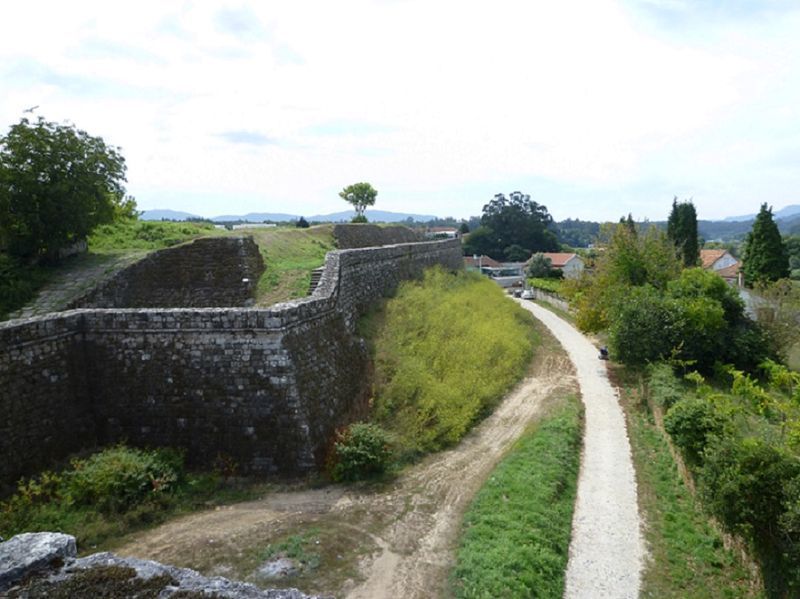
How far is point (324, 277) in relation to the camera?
49.2ft

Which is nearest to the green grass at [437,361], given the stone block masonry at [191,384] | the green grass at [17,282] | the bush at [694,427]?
the stone block masonry at [191,384]

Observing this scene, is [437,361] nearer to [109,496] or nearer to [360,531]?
[360,531]

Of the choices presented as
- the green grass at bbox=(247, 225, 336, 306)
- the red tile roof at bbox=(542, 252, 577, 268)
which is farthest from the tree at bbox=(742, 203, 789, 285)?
the green grass at bbox=(247, 225, 336, 306)

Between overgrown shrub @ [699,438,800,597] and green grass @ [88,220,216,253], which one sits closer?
overgrown shrub @ [699,438,800,597]

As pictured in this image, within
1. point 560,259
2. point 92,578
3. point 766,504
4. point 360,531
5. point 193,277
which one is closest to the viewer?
point 92,578

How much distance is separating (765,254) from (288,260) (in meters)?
30.1

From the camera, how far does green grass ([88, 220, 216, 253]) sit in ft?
59.2

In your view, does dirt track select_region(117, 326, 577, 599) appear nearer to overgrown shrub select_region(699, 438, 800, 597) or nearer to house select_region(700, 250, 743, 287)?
overgrown shrub select_region(699, 438, 800, 597)

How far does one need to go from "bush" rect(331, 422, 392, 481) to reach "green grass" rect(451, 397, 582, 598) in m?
2.09

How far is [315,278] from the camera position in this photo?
16.0 metres

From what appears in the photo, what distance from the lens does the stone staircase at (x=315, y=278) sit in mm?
15339

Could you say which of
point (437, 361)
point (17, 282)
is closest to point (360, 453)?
point (437, 361)

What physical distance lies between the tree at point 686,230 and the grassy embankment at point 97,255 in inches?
1250

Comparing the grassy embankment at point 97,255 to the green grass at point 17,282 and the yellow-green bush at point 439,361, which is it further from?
the yellow-green bush at point 439,361
